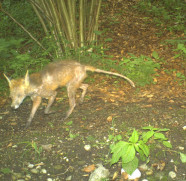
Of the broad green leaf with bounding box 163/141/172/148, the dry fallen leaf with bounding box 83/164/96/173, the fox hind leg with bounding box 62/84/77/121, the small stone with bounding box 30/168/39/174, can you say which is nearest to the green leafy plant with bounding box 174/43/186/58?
the fox hind leg with bounding box 62/84/77/121

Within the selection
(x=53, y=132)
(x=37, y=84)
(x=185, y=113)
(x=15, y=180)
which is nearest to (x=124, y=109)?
(x=185, y=113)

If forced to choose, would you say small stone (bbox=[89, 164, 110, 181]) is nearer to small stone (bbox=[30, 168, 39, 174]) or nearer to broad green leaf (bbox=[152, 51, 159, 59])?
small stone (bbox=[30, 168, 39, 174])

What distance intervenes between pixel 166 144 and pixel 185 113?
4.40 feet

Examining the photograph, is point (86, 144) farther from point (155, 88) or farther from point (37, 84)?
point (155, 88)

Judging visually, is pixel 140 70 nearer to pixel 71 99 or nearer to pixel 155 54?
pixel 155 54

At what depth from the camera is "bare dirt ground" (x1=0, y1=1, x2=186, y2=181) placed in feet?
12.3

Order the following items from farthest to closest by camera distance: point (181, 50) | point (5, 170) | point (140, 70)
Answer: point (181, 50)
point (140, 70)
point (5, 170)

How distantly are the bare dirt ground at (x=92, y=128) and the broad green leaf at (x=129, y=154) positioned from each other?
0.38 m

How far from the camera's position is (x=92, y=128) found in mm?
4672

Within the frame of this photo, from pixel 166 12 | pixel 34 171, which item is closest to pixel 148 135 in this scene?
pixel 34 171

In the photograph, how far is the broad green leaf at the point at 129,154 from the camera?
3.40m

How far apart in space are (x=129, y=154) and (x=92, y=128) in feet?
4.42

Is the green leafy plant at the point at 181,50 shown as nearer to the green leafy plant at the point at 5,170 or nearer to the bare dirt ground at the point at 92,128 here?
the bare dirt ground at the point at 92,128

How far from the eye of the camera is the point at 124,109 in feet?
17.1
